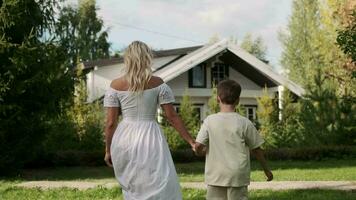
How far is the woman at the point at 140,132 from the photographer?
5.45 m

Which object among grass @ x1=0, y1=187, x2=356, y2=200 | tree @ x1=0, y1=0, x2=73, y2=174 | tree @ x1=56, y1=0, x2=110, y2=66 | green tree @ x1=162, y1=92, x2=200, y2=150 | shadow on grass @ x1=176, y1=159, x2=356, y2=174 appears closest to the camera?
grass @ x1=0, y1=187, x2=356, y2=200

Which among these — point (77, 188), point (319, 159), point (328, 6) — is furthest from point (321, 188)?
point (328, 6)

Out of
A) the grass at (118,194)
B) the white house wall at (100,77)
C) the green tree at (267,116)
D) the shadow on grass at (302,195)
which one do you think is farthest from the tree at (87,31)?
the shadow on grass at (302,195)

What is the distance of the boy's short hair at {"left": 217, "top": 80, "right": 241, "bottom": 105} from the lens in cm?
577

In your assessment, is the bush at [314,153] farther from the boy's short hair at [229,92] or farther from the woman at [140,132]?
the woman at [140,132]

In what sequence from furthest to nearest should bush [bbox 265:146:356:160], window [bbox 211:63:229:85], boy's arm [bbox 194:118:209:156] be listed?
window [bbox 211:63:229:85]
bush [bbox 265:146:356:160]
boy's arm [bbox 194:118:209:156]

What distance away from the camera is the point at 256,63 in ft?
106

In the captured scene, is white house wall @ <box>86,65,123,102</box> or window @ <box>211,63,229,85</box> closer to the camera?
window @ <box>211,63,229,85</box>

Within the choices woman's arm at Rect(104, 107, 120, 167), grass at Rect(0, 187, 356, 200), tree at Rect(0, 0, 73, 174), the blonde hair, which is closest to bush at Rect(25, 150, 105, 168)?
tree at Rect(0, 0, 73, 174)

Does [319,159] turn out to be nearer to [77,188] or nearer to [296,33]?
[77,188]

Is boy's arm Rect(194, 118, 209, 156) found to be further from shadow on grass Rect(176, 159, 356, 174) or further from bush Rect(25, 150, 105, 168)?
bush Rect(25, 150, 105, 168)

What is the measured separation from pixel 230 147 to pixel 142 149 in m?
0.88

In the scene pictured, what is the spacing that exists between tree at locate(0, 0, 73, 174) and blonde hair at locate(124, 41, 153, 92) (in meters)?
10.3

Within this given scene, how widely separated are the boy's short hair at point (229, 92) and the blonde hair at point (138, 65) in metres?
0.75
